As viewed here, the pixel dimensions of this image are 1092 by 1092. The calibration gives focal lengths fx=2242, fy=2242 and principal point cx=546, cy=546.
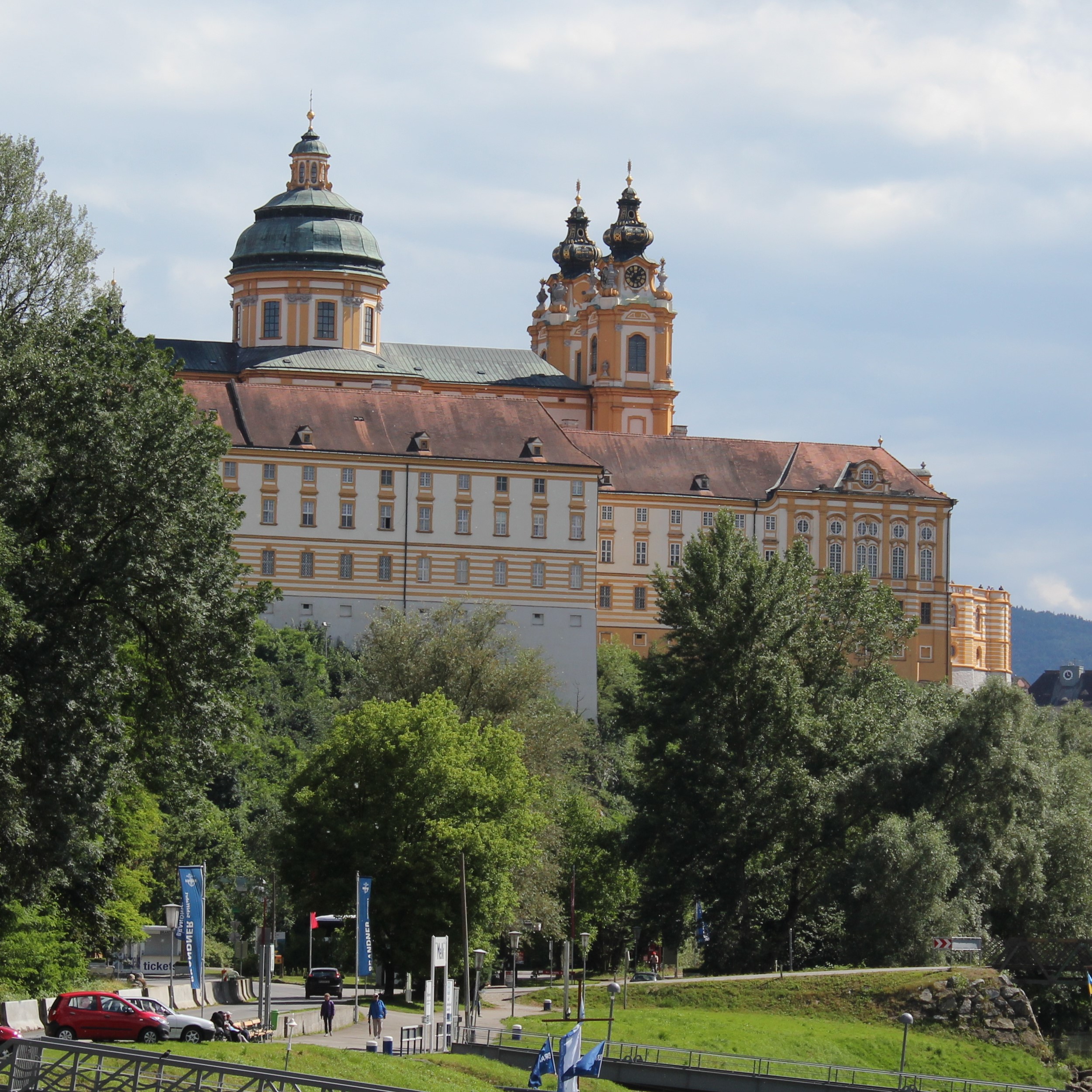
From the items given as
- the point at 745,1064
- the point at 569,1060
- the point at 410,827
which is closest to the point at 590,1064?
the point at 569,1060

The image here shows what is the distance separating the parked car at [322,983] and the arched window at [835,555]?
6973 centimetres

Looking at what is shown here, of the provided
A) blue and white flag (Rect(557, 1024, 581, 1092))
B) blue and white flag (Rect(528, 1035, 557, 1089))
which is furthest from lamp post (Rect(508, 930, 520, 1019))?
blue and white flag (Rect(557, 1024, 581, 1092))

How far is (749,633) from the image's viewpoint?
68.4m

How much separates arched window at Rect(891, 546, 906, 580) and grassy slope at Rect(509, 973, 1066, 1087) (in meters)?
68.5

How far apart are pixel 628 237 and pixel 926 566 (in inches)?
1334

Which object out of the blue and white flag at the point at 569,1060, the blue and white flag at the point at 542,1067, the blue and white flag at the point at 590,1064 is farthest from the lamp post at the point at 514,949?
the blue and white flag at the point at 569,1060

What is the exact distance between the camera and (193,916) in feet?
140

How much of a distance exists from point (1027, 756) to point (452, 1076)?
1119 inches

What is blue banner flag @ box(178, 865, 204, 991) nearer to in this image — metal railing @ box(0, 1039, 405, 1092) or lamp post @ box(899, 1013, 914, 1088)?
metal railing @ box(0, 1039, 405, 1092)

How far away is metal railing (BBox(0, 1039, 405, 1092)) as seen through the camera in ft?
84.8

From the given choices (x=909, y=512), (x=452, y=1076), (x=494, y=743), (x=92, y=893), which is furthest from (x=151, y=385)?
(x=909, y=512)

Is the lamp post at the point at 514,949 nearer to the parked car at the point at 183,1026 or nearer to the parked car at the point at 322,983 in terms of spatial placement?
the parked car at the point at 322,983

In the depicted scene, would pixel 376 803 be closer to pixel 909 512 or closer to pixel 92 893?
pixel 92 893

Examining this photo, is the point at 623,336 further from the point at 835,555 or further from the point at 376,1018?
the point at 376,1018
